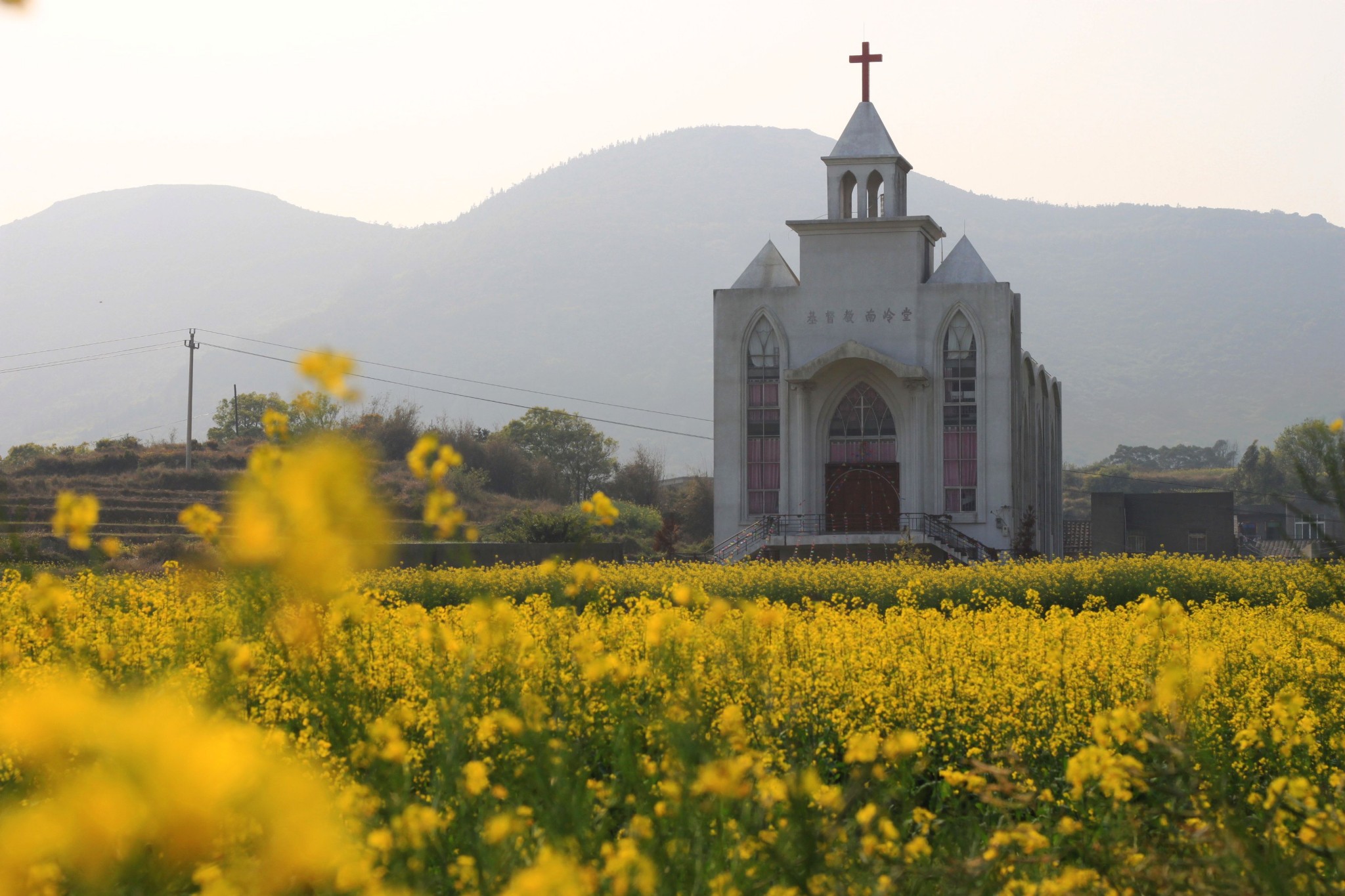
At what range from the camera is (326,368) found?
11.8ft

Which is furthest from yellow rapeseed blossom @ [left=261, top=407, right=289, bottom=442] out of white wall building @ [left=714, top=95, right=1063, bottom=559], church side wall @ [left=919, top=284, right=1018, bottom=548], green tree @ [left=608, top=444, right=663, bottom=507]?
green tree @ [left=608, top=444, right=663, bottom=507]

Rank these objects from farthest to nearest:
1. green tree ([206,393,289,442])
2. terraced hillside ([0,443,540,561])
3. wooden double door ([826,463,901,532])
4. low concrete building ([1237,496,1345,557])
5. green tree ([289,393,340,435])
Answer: green tree ([206,393,289,442]), terraced hillside ([0,443,540,561]), wooden double door ([826,463,901,532]), low concrete building ([1237,496,1345,557]), green tree ([289,393,340,435])

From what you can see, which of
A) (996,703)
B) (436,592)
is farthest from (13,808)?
(436,592)

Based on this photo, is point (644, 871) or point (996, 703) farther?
point (996, 703)

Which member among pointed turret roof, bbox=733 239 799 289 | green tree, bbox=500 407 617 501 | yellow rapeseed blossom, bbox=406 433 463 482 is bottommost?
yellow rapeseed blossom, bbox=406 433 463 482

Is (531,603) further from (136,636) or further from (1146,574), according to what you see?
(1146,574)

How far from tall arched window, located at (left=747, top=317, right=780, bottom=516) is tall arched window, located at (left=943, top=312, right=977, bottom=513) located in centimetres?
426

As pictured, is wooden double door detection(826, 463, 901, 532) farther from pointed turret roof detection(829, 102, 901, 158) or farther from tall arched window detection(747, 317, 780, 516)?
pointed turret roof detection(829, 102, 901, 158)

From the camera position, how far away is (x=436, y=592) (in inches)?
708

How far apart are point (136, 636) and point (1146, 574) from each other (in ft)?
48.7

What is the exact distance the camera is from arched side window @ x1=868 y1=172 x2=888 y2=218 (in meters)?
34.5

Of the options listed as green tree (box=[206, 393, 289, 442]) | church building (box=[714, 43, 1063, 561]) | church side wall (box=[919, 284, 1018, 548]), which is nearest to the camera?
church side wall (box=[919, 284, 1018, 548])

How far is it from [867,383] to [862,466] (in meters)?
2.17

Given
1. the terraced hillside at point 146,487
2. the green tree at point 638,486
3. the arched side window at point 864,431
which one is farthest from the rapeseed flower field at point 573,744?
the green tree at point 638,486
